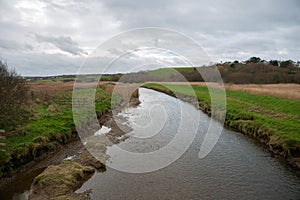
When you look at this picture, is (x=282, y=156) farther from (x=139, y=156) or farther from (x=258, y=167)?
(x=139, y=156)

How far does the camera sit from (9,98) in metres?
15.4

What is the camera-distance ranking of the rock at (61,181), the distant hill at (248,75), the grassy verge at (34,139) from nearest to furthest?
the rock at (61,181) → the grassy verge at (34,139) → the distant hill at (248,75)

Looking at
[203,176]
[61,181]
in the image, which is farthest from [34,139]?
[203,176]

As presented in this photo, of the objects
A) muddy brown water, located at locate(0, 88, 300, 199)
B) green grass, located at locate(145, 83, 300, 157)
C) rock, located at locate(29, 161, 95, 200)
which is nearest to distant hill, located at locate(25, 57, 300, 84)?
green grass, located at locate(145, 83, 300, 157)

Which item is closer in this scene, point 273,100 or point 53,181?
point 53,181

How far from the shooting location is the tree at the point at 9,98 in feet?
49.5

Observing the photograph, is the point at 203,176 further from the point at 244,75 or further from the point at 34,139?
the point at 244,75

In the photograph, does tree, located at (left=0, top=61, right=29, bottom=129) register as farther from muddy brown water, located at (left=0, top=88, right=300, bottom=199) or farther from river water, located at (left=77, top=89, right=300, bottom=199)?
river water, located at (left=77, top=89, right=300, bottom=199)

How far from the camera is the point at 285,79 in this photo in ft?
176

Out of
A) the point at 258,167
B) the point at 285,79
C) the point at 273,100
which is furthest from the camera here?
the point at 285,79

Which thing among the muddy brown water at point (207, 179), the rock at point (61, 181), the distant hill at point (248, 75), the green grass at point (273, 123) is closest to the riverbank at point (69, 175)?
the rock at point (61, 181)

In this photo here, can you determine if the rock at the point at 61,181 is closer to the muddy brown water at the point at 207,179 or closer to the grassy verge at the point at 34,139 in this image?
the muddy brown water at the point at 207,179

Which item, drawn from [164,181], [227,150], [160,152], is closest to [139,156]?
[160,152]

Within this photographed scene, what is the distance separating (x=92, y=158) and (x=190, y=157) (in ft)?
18.2
